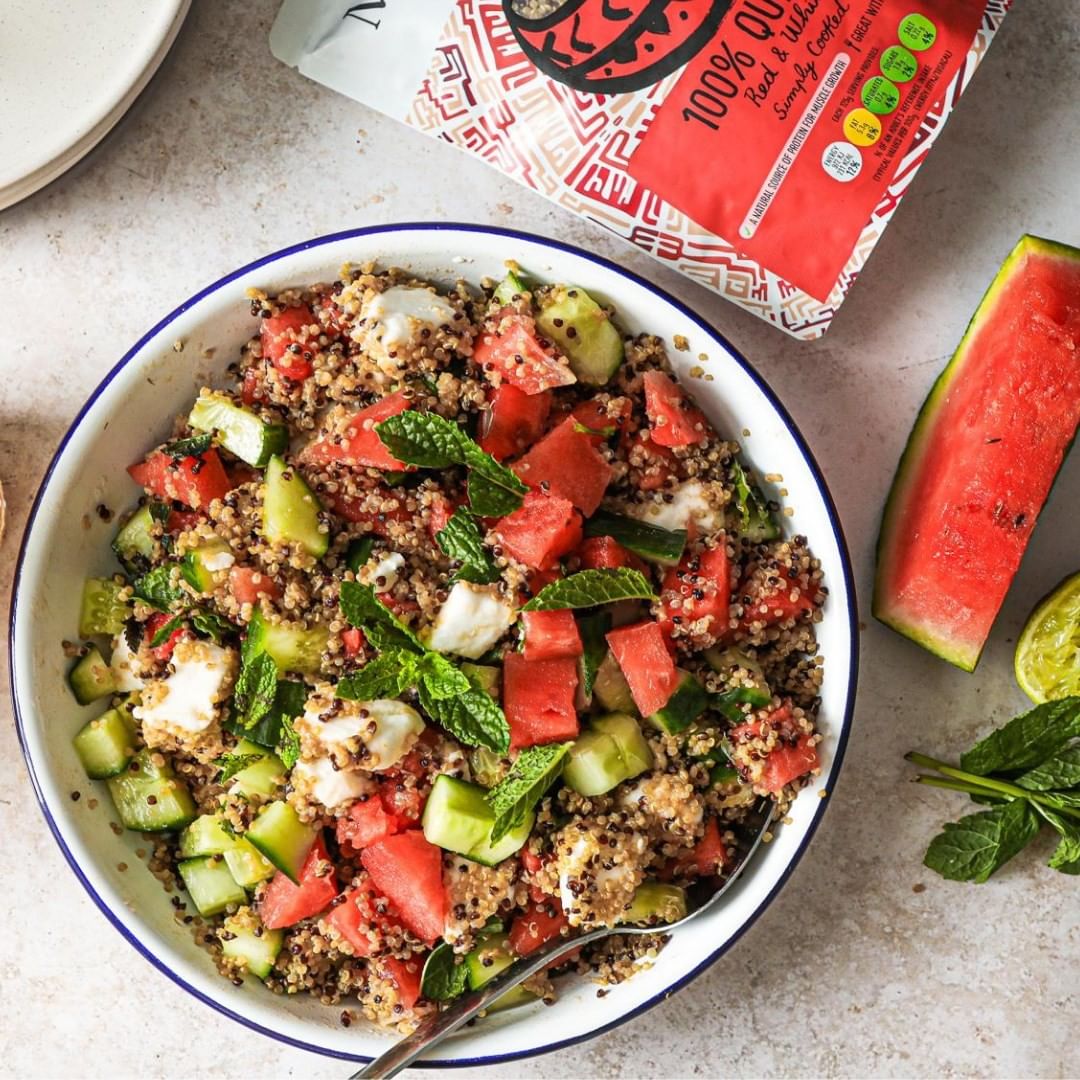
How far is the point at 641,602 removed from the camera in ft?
7.89

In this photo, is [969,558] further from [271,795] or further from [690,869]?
[271,795]

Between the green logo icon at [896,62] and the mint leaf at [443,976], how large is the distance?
2.24 m

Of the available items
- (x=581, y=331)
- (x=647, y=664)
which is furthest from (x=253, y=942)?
(x=581, y=331)

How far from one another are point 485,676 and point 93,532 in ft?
3.27

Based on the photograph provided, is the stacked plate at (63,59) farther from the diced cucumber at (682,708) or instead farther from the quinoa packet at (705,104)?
the diced cucumber at (682,708)

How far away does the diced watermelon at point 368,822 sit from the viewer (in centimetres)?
229

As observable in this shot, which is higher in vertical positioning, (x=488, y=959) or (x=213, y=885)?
(x=488, y=959)

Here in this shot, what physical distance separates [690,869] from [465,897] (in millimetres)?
530

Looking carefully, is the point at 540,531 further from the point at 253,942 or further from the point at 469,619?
the point at 253,942

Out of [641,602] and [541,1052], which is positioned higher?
[641,602]

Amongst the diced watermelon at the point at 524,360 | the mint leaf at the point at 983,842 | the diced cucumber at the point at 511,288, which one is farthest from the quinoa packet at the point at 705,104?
the mint leaf at the point at 983,842

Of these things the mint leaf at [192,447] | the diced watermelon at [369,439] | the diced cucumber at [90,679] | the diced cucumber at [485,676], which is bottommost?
the diced cucumber at [90,679]

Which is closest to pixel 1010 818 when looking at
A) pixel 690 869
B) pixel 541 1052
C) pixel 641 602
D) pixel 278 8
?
pixel 690 869

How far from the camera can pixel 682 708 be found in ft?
7.55
